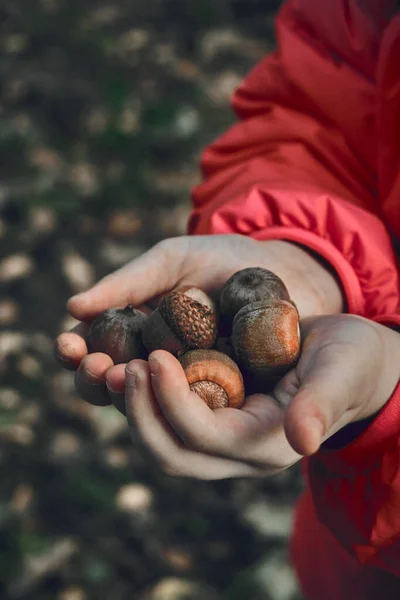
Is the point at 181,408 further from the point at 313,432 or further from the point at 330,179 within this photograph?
the point at 330,179

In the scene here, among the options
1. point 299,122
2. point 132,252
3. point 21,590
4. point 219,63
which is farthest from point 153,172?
point 21,590

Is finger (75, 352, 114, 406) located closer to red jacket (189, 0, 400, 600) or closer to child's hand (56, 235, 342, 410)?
child's hand (56, 235, 342, 410)

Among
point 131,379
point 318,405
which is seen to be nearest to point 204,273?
point 131,379

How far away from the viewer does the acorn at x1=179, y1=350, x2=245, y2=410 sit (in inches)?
53.1

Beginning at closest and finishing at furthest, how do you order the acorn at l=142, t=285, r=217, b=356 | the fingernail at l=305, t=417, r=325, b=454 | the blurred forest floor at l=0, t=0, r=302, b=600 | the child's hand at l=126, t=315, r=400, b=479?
the fingernail at l=305, t=417, r=325, b=454 < the child's hand at l=126, t=315, r=400, b=479 < the acorn at l=142, t=285, r=217, b=356 < the blurred forest floor at l=0, t=0, r=302, b=600

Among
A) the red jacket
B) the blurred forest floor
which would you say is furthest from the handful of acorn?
the blurred forest floor

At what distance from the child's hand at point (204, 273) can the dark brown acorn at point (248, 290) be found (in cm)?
10

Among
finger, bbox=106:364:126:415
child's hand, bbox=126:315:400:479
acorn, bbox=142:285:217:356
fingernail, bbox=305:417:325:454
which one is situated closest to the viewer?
fingernail, bbox=305:417:325:454

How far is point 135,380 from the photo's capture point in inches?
48.7

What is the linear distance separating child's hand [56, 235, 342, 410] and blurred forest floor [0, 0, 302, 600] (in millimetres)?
1145

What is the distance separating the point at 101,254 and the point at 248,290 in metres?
1.88

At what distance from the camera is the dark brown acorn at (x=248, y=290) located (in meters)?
1.52

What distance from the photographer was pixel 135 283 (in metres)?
1.59

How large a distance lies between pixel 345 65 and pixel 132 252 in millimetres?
1732
